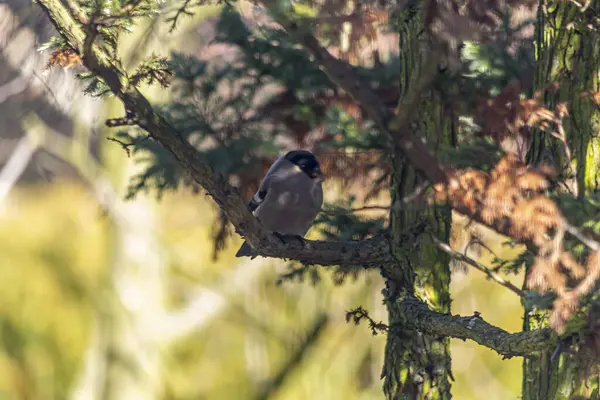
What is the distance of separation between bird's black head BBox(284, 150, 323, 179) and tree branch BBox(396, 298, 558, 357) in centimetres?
123

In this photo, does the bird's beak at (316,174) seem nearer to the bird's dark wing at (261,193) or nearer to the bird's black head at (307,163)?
the bird's black head at (307,163)

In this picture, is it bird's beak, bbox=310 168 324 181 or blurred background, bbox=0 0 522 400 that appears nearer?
bird's beak, bbox=310 168 324 181

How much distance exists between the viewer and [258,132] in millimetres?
5586

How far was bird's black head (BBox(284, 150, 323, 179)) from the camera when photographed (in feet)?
17.8

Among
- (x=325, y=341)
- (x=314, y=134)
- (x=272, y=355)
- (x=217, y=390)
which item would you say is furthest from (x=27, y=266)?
(x=314, y=134)

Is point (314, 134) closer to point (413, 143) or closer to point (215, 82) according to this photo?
point (215, 82)

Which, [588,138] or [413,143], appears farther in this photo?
[588,138]

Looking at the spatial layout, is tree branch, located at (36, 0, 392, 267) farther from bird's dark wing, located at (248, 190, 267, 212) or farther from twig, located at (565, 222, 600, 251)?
twig, located at (565, 222, 600, 251)

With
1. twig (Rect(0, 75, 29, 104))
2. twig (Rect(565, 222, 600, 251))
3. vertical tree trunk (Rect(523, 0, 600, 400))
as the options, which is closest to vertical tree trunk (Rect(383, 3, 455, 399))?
vertical tree trunk (Rect(523, 0, 600, 400))

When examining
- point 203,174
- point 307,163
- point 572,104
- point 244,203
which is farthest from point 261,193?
point 572,104

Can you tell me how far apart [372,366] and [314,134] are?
15.9 feet

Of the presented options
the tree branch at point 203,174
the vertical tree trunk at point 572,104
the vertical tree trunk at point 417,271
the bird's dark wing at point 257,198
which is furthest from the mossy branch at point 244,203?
the bird's dark wing at point 257,198

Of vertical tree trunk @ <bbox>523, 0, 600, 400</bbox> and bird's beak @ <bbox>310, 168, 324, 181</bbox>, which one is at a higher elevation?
bird's beak @ <bbox>310, 168, 324, 181</bbox>

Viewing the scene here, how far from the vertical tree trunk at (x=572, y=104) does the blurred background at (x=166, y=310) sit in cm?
467
